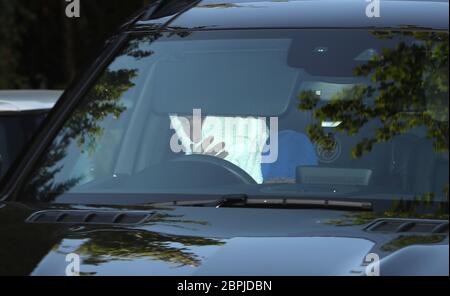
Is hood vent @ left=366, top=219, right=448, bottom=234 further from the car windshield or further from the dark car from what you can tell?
the car windshield

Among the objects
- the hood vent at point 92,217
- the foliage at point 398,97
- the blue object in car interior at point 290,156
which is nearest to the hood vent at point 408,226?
the foliage at point 398,97

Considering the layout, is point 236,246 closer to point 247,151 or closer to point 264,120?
point 247,151

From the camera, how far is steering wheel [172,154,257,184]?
3791 mm

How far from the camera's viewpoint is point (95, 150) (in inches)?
157

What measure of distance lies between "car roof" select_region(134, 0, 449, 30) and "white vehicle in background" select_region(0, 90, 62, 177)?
1.31 m

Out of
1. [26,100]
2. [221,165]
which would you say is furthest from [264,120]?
[26,100]

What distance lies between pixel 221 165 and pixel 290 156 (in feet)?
0.73

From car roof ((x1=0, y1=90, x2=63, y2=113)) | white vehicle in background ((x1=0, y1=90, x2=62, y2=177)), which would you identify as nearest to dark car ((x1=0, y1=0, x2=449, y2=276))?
white vehicle in background ((x1=0, y1=90, x2=62, y2=177))

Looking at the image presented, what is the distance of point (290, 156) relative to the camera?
3934 millimetres

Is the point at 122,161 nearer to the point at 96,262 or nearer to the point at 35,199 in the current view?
the point at 35,199

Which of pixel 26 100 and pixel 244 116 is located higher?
pixel 26 100
